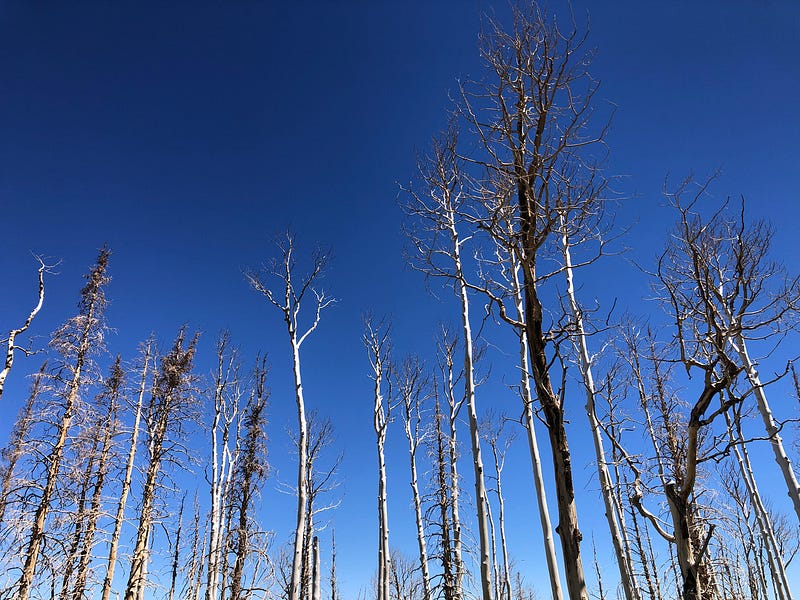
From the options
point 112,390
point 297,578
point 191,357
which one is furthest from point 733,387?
point 112,390

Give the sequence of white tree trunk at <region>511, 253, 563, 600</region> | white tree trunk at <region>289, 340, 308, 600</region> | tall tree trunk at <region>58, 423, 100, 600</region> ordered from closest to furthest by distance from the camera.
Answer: white tree trunk at <region>511, 253, 563, 600</region>
white tree trunk at <region>289, 340, 308, 600</region>
tall tree trunk at <region>58, 423, 100, 600</region>

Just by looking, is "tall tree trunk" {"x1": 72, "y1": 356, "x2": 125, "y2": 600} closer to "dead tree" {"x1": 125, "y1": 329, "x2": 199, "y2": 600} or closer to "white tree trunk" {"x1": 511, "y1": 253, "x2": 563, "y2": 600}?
"dead tree" {"x1": 125, "y1": 329, "x2": 199, "y2": 600}

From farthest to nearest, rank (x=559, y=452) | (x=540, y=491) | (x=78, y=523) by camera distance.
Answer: (x=78, y=523) → (x=540, y=491) → (x=559, y=452)

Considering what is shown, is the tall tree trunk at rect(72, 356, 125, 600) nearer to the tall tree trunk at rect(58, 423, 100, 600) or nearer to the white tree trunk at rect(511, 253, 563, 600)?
the tall tree trunk at rect(58, 423, 100, 600)

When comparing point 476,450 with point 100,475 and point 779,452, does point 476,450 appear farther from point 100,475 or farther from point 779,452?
point 100,475

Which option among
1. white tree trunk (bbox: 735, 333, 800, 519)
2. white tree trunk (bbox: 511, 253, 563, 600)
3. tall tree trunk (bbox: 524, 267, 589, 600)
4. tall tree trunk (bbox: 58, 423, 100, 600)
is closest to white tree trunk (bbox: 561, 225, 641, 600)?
white tree trunk (bbox: 511, 253, 563, 600)

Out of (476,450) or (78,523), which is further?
(78,523)

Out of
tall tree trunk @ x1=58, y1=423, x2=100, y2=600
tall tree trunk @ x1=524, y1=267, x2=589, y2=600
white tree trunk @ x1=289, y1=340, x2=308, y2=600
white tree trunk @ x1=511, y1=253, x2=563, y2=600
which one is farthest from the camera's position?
tall tree trunk @ x1=58, y1=423, x2=100, y2=600

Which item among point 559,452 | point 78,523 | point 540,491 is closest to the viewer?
point 559,452

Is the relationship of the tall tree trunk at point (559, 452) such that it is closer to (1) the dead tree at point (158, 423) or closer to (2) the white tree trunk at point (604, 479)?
(2) the white tree trunk at point (604, 479)

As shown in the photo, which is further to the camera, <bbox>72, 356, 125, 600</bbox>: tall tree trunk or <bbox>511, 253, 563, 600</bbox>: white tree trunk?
Result: <bbox>72, 356, 125, 600</bbox>: tall tree trunk

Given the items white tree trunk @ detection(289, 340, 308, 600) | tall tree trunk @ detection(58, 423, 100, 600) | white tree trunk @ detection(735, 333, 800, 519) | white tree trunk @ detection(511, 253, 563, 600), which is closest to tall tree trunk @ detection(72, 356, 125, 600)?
tall tree trunk @ detection(58, 423, 100, 600)

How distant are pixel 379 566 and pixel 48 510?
28.0ft

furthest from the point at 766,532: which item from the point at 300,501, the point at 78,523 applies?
the point at 78,523
